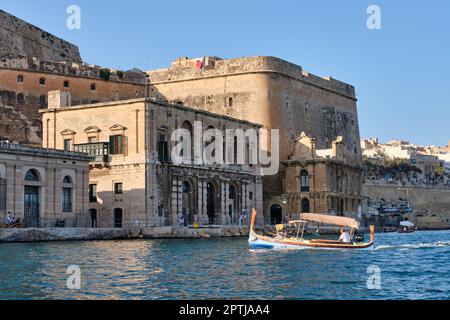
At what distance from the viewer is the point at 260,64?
63938 mm

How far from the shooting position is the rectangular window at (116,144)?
4694 centimetres

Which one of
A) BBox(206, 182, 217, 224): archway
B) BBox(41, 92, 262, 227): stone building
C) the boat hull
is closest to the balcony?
BBox(41, 92, 262, 227): stone building

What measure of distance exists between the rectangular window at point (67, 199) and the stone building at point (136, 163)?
4.74 metres

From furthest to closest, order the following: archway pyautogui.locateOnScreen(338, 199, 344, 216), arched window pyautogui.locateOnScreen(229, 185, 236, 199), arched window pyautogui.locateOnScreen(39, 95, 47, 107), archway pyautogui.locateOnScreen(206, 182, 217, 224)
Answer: archway pyautogui.locateOnScreen(338, 199, 344, 216), arched window pyautogui.locateOnScreen(39, 95, 47, 107), arched window pyautogui.locateOnScreen(229, 185, 236, 199), archway pyautogui.locateOnScreen(206, 182, 217, 224)

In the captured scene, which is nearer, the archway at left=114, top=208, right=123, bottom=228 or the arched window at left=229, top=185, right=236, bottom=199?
the archway at left=114, top=208, right=123, bottom=228

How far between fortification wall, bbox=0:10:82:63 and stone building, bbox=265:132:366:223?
19.8m

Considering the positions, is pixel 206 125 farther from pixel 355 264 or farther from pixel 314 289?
pixel 314 289

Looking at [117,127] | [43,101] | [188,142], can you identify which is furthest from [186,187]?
[43,101]

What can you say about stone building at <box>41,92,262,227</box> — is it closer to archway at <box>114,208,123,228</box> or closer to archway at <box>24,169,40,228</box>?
archway at <box>114,208,123,228</box>

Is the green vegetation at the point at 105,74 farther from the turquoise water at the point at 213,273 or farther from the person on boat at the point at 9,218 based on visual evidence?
the turquoise water at the point at 213,273

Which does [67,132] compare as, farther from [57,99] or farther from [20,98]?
[20,98]

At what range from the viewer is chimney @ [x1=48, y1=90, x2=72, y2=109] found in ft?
172

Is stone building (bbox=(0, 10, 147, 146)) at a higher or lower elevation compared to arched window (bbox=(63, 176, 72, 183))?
higher

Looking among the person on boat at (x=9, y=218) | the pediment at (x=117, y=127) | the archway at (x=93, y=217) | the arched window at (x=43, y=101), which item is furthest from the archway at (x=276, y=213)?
the person on boat at (x=9, y=218)
